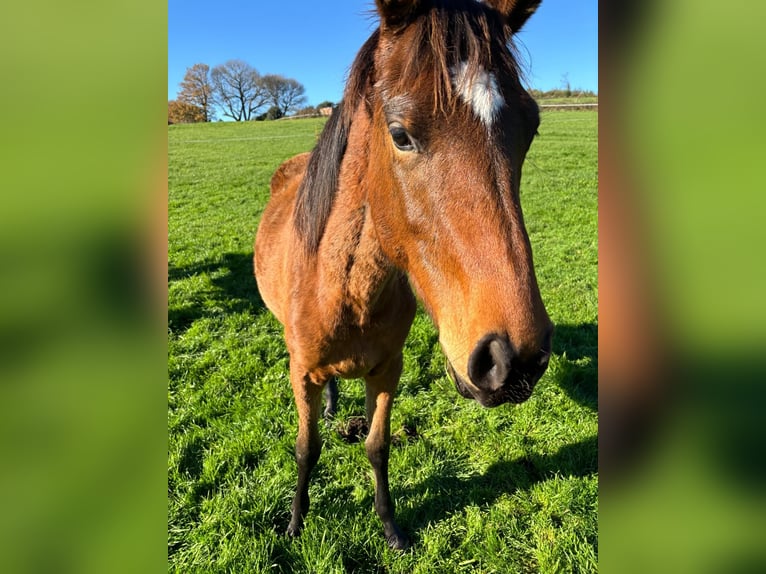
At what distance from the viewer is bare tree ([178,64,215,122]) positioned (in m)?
10.6

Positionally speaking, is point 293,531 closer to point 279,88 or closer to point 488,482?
point 488,482

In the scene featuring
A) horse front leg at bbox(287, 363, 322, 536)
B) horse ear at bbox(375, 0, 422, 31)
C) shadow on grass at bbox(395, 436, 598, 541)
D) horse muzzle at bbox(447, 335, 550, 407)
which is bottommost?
shadow on grass at bbox(395, 436, 598, 541)

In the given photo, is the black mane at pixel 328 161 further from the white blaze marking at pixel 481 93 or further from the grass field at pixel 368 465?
the grass field at pixel 368 465

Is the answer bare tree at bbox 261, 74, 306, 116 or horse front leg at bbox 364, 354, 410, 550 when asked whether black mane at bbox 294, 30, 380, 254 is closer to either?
horse front leg at bbox 364, 354, 410, 550

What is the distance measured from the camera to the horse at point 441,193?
1.32 m

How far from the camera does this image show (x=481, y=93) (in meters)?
1.43

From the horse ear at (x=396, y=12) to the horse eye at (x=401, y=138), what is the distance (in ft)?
1.56

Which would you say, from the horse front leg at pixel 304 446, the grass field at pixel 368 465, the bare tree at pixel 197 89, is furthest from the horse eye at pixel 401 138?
the bare tree at pixel 197 89

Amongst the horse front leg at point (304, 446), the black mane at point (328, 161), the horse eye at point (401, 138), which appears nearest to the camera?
the horse eye at point (401, 138)

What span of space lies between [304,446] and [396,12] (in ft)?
8.60
